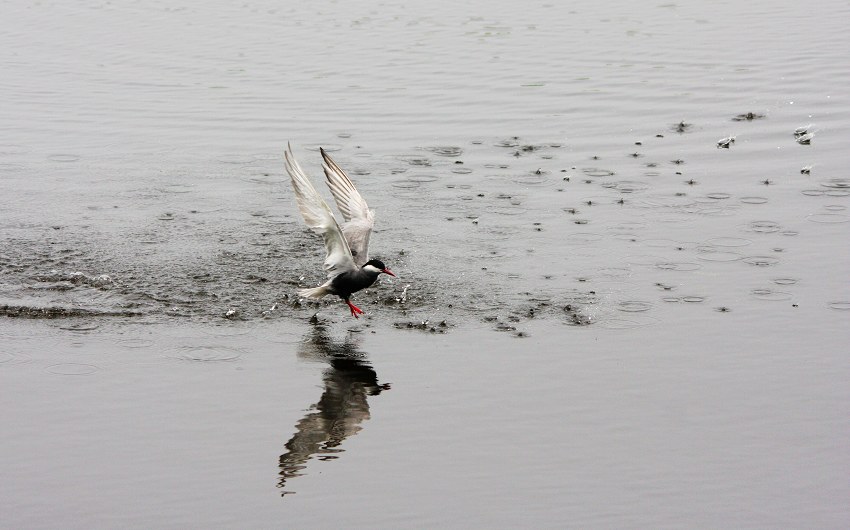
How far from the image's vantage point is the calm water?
834 centimetres

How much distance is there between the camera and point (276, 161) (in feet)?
56.3

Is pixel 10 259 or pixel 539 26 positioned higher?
pixel 539 26

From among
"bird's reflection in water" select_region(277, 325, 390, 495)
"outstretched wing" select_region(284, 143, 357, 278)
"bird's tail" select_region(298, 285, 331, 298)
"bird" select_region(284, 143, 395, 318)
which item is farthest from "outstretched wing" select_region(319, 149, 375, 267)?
"bird's reflection in water" select_region(277, 325, 390, 495)

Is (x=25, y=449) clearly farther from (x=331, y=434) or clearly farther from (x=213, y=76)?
(x=213, y=76)

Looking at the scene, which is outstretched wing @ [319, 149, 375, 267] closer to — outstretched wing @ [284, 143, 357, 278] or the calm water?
outstretched wing @ [284, 143, 357, 278]

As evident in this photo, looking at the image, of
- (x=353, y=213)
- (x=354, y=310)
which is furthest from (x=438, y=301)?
(x=353, y=213)

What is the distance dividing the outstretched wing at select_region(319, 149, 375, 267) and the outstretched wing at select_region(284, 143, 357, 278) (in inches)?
14.5

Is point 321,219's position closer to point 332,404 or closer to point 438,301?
point 438,301

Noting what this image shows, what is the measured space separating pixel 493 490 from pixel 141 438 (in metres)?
2.77

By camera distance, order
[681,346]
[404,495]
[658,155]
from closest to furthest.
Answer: [404,495] → [681,346] → [658,155]

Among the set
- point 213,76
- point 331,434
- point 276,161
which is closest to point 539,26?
point 213,76

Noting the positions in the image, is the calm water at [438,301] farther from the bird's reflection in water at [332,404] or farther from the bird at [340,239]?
the bird at [340,239]

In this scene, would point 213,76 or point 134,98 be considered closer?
point 134,98

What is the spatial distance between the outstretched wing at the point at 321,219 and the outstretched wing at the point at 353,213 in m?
0.37
